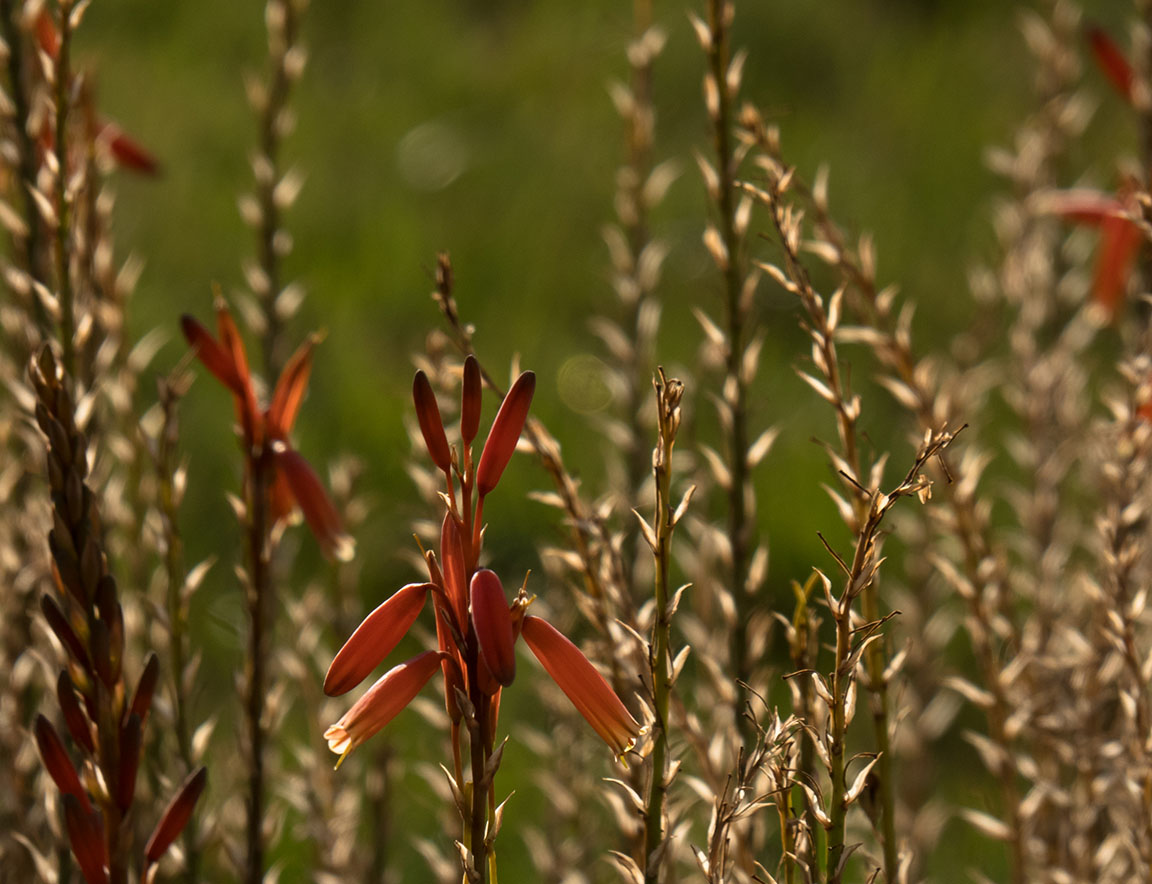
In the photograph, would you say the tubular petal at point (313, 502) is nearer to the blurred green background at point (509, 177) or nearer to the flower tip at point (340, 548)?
the flower tip at point (340, 548)

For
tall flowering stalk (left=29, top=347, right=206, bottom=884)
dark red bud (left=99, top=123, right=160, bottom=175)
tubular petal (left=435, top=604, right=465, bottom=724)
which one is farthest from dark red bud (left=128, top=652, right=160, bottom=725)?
dark red bud (left=99, top=123, right=160, bottom=175)

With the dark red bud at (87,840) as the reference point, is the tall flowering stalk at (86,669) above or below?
above

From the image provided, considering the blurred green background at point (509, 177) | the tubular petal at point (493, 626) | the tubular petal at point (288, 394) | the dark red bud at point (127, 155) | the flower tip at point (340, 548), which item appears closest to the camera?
the tubular petal at point (493, 626)

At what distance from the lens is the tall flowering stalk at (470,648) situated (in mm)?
586

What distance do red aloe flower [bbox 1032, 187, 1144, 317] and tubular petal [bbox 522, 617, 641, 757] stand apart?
0.91m

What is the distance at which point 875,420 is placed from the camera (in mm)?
3105

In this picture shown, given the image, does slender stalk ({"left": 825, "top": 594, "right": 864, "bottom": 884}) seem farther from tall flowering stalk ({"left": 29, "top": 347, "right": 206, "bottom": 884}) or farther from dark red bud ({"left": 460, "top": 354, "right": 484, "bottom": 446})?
tall flowering stalk ({"left": 29, "top": 347, "right": 206, "bottom": 884})

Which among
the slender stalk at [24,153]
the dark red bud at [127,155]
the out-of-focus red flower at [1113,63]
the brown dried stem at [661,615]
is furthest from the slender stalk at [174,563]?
the out-of-focus red flower at [1113,63]

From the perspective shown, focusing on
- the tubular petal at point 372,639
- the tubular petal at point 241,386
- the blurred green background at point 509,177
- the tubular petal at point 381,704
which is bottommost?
the blurred green background at point 509,177

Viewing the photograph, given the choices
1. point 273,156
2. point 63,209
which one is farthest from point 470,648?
point 273,156

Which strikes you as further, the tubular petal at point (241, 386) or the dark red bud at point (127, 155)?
the dark red bud at point (127, 155)

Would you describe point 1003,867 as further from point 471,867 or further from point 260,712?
point 471,867

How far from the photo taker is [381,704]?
659mm

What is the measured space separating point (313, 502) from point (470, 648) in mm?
390
